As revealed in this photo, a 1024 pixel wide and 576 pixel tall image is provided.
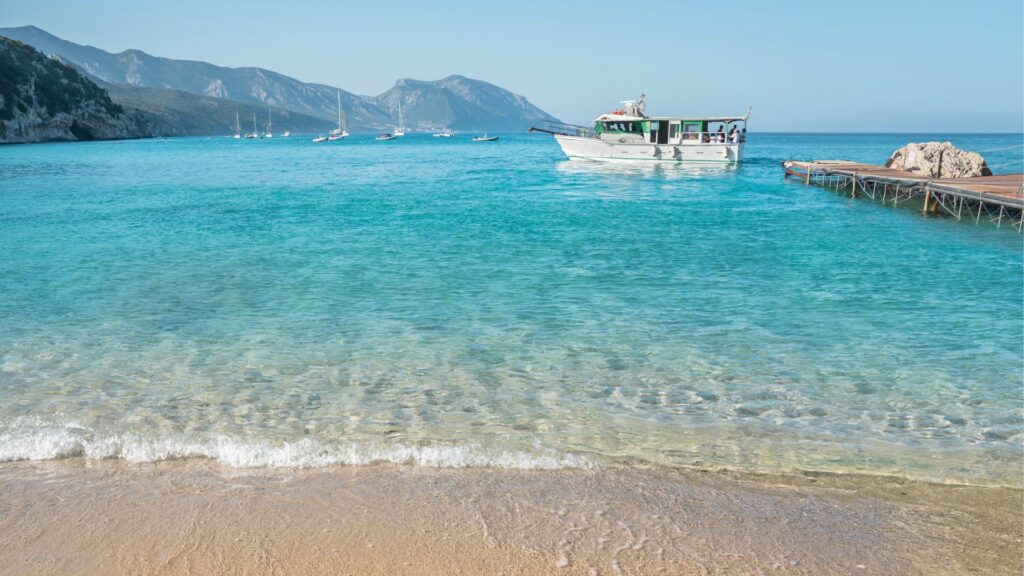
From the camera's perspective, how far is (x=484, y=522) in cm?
505

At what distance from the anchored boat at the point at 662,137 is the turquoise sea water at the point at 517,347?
1320 inches

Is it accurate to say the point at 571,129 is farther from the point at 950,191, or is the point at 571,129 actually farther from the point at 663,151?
the point at 950,191

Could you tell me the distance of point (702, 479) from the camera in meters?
5.95

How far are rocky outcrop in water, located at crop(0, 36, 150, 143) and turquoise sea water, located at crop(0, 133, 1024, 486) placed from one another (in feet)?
→ 395

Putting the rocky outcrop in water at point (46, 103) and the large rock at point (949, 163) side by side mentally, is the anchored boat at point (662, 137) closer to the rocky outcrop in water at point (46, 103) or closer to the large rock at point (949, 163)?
the large rock at point (949, 163)

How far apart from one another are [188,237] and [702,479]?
20.2m

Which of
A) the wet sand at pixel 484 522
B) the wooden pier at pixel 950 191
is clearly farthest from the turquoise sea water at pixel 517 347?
the wooden pier at pixel 950 191

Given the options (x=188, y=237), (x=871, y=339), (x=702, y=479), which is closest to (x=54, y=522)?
(x=702, y=479)

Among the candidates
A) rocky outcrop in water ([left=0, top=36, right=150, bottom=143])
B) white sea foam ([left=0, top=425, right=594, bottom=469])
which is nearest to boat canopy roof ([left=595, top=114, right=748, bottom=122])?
white sea foam ([left=0, top=425, right=594, bottom=469])

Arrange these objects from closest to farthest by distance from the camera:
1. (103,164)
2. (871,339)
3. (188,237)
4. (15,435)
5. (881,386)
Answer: (15,435) < (881,386) < (871,339) < (188,237) < (103,164)

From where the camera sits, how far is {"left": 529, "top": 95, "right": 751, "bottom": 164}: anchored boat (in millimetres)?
55562

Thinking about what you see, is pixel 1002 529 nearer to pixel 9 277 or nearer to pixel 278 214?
pixel 9 277

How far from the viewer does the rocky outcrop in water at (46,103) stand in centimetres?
11650

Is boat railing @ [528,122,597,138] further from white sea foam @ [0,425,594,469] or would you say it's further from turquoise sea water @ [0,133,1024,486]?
white sea foam @ [0,425,594,469]
